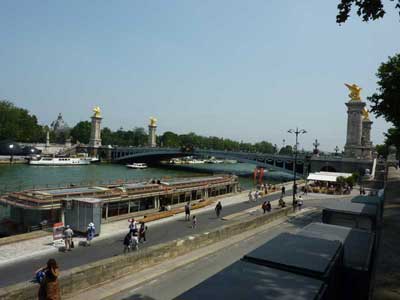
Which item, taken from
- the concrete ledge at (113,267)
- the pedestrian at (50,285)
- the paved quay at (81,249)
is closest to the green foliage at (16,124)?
the paved quay at (81,249)

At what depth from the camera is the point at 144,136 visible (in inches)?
6880

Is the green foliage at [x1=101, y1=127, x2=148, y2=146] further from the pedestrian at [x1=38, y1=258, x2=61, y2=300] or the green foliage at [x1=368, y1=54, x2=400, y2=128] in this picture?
the pedestrian at [x1=38, y1=258, x2=61, y2=300]

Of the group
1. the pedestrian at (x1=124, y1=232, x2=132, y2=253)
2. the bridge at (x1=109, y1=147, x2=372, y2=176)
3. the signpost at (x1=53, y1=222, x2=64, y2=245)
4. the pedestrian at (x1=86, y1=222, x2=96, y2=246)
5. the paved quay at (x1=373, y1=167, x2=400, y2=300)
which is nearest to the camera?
the paved quay at (x1=373, y1=167, x2=400, y2=300)

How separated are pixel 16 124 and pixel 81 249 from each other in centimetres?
9664

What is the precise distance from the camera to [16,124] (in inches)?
4028

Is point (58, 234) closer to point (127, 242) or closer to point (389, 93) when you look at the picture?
point (127, 242)

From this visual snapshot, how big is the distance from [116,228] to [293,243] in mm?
14093

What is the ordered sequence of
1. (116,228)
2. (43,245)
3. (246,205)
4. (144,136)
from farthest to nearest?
(144,136), (246,205), (116,228), (43,245)

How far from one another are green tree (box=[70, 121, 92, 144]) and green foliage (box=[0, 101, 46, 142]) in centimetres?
3193

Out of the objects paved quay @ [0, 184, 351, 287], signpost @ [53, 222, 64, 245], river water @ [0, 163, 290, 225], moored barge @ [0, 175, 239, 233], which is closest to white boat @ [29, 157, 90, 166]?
river water @ [0, 163, 290, 225]

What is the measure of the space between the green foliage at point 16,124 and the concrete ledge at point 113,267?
316ft

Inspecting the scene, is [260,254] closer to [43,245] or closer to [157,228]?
[43,245]

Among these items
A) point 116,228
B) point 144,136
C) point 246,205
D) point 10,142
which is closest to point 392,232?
point 116,228

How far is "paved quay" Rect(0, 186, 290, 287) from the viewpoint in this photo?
13.8 m
